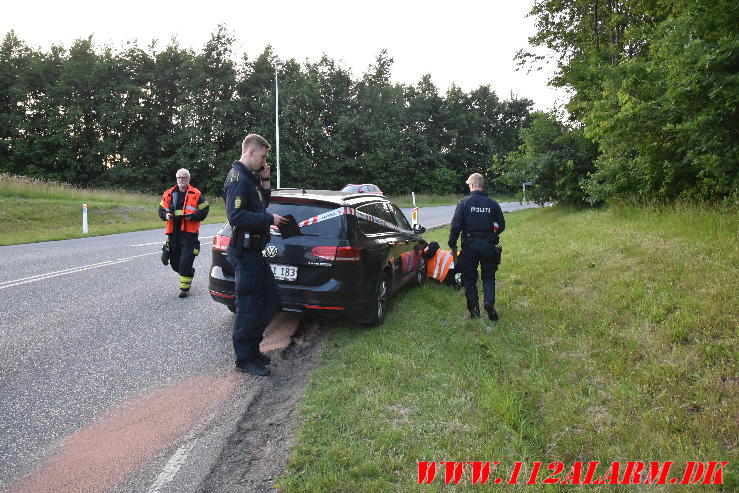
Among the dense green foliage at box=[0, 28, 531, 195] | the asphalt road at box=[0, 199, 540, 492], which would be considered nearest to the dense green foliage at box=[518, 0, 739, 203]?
the asphalt road at box=[0, 199, 540, 492]

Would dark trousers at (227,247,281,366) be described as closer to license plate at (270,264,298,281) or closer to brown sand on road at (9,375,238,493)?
brown sand on road at (9,375,238,493)

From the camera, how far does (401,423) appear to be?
3.17 m

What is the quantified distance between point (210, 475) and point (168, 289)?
200 inches

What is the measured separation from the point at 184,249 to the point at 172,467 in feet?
14.8

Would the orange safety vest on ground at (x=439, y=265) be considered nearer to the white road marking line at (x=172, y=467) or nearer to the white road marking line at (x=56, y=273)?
the white road marking line at (x=172, y=467)

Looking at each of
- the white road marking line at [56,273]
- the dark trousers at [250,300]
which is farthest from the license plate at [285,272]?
the white road marking line at [56,273]

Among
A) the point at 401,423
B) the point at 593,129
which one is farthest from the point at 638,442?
the point at 593,129

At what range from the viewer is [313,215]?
499 cm

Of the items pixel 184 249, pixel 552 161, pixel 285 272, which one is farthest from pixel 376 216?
pixel 552 161

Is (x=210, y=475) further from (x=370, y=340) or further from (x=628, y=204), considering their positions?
(x=628, y=204)

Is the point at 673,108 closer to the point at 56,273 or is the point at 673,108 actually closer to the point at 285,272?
the point at 285,272

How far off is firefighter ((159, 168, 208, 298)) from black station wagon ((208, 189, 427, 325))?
1.51m

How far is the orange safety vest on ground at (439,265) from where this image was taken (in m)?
7.73

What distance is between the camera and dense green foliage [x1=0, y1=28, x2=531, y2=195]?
129ft
